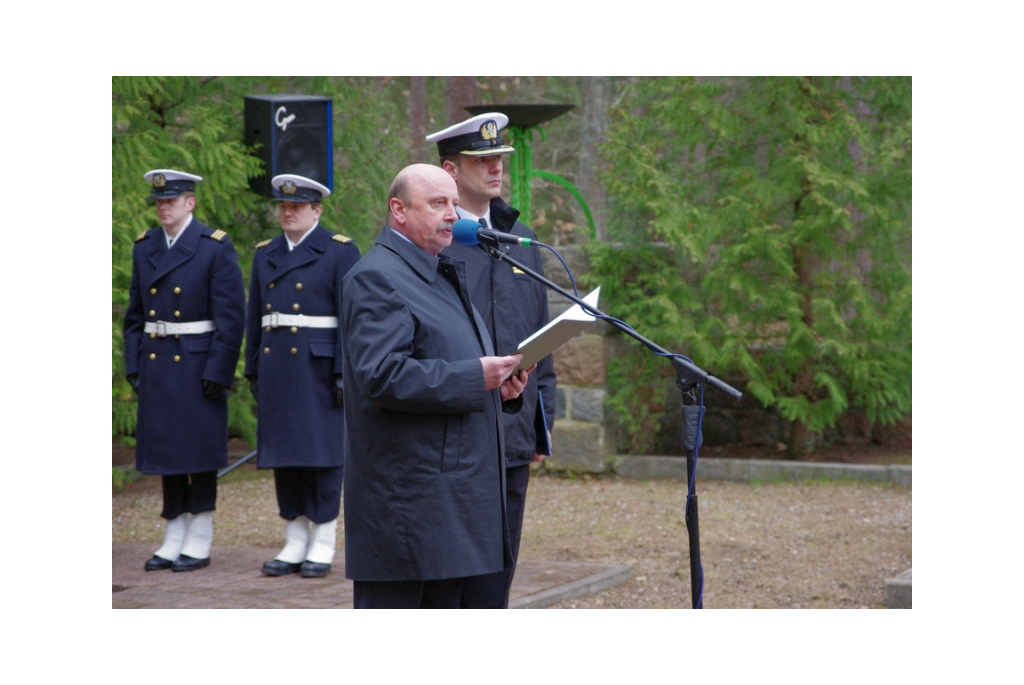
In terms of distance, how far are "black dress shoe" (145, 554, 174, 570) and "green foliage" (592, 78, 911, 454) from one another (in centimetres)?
476

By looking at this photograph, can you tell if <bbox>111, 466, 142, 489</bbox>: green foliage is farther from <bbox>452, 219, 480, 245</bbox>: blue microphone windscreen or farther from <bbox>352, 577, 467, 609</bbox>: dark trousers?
<bbox>452, 219, 480, 245</bbox>: blue microphone windscreen

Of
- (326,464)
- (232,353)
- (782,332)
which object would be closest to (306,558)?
(326,464)

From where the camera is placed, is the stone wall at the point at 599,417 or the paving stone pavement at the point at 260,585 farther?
the stone wall at the point at 599,417

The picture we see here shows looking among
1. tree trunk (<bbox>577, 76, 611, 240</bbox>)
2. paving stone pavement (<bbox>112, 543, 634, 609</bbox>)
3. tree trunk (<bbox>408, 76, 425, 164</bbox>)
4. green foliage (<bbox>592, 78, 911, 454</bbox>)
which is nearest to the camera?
paving stone pavement (<bbox>112, 543, 634, 609</bbox>)

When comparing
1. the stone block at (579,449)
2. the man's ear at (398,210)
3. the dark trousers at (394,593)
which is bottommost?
the stone block at (579,449)

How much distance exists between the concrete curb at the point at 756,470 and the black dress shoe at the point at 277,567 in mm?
4493

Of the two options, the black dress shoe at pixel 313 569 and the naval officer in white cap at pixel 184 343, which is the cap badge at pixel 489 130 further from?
the black dress shoe at pixel 313 569

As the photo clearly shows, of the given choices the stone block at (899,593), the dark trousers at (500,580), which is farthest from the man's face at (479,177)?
the stone block at (899,593)

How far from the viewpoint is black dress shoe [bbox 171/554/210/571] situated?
651 centimetres

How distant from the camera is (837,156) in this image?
10352 mm

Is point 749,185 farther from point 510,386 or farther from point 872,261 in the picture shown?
point 510,386

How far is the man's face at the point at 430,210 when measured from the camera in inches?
143

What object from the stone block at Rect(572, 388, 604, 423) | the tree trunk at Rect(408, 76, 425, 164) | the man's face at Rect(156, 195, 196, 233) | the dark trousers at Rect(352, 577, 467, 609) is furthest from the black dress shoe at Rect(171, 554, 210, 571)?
the tree trunk at Rect(408, 76, 425, 164)

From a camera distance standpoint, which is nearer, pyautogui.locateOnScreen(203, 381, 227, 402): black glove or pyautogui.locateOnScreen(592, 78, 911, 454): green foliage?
pyautogui.locateOnScreen(203, 381, 227, 402): black glove
